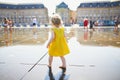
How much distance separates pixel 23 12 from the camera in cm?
9075

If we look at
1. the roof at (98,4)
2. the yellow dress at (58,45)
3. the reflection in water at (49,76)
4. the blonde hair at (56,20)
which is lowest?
the reflection in water at (49,76)

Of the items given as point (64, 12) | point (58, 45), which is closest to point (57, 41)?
point (58, 45)

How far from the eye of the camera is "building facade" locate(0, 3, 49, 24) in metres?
88.4

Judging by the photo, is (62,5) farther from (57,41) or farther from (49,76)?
(49,76)

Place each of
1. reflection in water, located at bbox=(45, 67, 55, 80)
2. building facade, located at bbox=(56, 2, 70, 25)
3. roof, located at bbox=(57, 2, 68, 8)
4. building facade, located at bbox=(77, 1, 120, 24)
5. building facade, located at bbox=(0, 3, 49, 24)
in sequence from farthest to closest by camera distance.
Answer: roof, located at bbox=(57, 2, 68, 8) → building facade, located at bbox=(56, 2, 70, 25) → building facade, located at bbox=(0, 3, 49, 24) → building facade, located at bbox=(77, 1, 120, 24) → reflection in water, located at bbox=(45, 67, 55, 80)

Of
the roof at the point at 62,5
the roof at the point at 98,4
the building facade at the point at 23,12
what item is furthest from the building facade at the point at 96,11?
the building facade at the point at 23,12

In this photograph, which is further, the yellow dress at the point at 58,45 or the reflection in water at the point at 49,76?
the yellow dress at the point at 58,45

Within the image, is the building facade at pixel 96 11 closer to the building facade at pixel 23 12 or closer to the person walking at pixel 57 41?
the building facade at pixel 23 12

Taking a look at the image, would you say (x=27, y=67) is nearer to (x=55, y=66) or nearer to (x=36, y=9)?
(x=55, y=66)

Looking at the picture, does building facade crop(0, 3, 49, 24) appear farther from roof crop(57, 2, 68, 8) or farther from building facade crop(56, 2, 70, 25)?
roof crop(57, 2, 68, 8)

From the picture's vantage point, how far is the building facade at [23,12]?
88375mm

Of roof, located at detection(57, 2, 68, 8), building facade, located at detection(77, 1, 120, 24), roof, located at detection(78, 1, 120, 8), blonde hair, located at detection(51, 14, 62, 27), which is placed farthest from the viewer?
roof, located at detection(57, 2, 68, 8)

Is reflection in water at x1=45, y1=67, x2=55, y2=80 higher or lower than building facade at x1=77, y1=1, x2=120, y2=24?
lower

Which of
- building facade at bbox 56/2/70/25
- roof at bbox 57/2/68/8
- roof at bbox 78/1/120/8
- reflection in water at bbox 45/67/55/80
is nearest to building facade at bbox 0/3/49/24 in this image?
building facade at bbox 56/2/70/25
